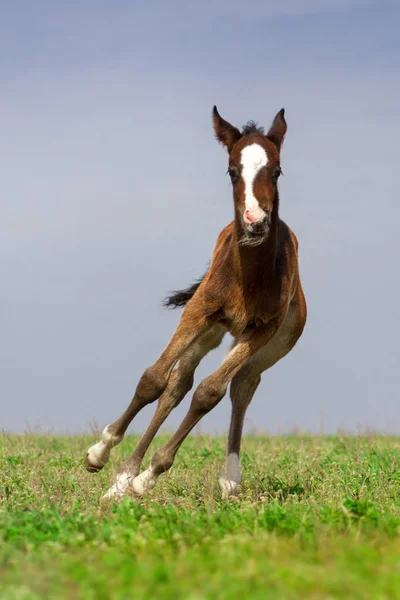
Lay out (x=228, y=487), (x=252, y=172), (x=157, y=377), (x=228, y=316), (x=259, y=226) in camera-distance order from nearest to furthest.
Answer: (x=259, y=226), (x=252, y=172), (x=228, y=316), (x=157, y=377), (x=228, y=487)

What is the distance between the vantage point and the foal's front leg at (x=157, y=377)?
9.27 meters

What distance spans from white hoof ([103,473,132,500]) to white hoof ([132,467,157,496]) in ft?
0.43

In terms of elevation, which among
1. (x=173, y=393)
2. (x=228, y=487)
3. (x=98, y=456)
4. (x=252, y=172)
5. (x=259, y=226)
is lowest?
(x=228, y=487)

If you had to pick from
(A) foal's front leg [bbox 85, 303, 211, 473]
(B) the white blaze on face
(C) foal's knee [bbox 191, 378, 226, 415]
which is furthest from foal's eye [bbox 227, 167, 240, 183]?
(C) foal's knee [bbox 191, 378, 226, 415]

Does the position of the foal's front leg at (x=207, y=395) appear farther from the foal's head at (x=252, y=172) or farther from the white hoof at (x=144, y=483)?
the foal's head at (x=252, y=172)

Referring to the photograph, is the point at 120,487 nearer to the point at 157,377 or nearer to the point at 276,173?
the point at 157,377

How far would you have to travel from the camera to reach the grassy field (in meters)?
4.38

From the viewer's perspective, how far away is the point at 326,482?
32.4ft

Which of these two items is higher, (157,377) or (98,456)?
→ (157,377)

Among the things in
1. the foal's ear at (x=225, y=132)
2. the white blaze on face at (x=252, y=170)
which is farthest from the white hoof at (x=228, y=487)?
the foal's ear at (x=225, y=132)

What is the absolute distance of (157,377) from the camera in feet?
30.8

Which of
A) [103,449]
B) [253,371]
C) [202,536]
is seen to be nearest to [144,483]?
[103,449]

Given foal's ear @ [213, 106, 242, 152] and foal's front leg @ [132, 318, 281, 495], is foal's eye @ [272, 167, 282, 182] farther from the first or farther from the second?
foal's front leg @ [132, 318, 281, 495]

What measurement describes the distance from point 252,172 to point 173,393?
2.66 metres
